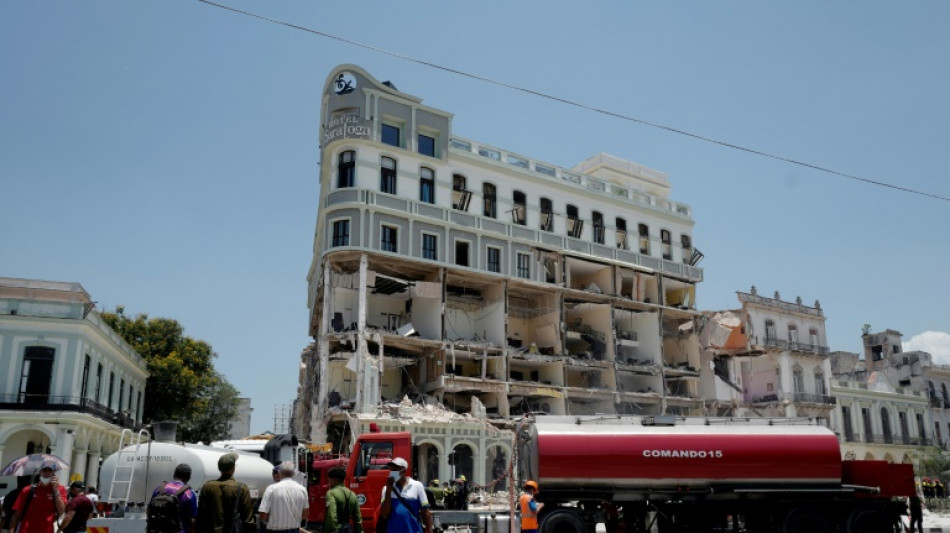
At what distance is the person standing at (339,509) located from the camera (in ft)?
33.0

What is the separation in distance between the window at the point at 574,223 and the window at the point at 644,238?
5.98 m

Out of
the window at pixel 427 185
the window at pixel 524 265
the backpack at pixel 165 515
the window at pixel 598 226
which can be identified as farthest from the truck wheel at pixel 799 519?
the window at pixel 598 226

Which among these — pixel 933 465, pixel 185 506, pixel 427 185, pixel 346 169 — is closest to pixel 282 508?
pixel 185 506

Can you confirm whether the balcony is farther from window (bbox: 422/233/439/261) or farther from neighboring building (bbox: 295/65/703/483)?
window (bbox: 422/233/439/261)

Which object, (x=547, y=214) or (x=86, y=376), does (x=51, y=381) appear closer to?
(x=86, y=376)

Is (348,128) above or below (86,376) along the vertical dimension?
above

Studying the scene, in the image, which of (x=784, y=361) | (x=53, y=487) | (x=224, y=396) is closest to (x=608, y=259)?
(x=784, y=361)

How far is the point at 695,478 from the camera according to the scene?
18.9 meters

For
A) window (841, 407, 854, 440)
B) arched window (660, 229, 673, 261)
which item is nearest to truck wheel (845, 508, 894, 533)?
arched window (660, 229, 673, 261)

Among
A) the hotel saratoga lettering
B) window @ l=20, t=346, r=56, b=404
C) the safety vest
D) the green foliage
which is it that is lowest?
the safety vest

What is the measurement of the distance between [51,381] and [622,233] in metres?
36.4

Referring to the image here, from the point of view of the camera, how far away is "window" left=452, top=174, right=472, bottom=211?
48.1 m

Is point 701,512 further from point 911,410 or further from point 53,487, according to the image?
point 911,410

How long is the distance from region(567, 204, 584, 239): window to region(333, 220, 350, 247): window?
16320 millimetres
